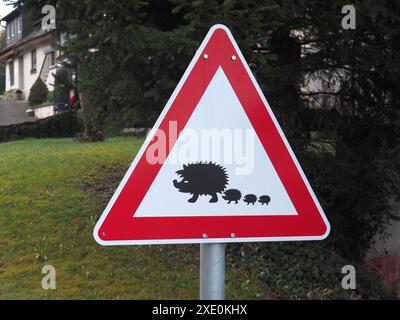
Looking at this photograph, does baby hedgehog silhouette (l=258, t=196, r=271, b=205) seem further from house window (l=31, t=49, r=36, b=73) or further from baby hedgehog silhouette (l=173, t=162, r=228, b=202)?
house window (l=31, t=49, r=36, b=73)

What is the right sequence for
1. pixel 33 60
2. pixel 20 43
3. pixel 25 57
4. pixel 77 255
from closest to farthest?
pixel 77 255 → pixel 33 60 → pixel 20 43 → pixel 25 57

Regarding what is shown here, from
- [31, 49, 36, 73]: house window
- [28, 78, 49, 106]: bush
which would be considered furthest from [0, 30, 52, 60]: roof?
[28, 78, 49, 106]: bush

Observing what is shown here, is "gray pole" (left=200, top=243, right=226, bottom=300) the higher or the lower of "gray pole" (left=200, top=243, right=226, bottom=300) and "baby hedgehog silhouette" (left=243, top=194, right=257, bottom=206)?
the lower

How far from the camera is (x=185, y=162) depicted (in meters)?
2.26

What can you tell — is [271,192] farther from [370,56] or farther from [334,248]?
[334,248]

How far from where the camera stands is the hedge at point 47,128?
689 inches

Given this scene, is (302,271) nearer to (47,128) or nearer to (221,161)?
(221,161)

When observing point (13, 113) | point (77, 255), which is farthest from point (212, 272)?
point (13, 113)

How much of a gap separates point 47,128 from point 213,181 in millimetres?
16336

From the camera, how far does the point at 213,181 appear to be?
7.43 feet

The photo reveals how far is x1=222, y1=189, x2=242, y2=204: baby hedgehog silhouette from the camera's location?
2277 mm

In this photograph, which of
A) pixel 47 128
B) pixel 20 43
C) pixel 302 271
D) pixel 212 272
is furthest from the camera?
pixel 20 43

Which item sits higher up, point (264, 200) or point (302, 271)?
point (264, 200)

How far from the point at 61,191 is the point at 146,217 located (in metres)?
5.54
